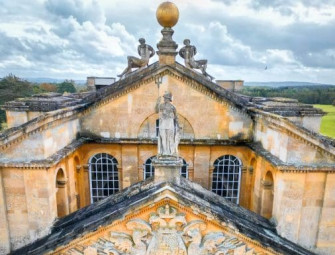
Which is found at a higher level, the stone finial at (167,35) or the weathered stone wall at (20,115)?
the stone finial at (167,35)

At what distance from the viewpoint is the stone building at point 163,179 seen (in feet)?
33.9

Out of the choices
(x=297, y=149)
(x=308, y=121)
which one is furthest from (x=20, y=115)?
(x=308, y=121)

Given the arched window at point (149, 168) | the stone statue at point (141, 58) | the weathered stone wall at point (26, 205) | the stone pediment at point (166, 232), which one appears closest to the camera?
the stone pediment at point (166, 232)

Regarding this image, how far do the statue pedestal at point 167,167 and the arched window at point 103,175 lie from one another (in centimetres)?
709

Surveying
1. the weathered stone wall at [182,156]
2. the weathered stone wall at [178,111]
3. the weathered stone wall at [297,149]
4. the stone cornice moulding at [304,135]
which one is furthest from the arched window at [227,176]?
the stone cornice moulding at [304,135]

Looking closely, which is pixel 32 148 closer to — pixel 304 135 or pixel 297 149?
pixel 297 149

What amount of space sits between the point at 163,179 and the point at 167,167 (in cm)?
57

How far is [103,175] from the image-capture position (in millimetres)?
17516

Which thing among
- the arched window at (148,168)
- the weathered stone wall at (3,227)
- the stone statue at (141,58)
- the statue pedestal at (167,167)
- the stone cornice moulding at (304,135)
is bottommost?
the weathered stone wall at (3,227)

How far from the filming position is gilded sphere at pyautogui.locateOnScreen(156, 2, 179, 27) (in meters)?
14.8

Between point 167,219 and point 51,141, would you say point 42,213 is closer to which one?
point 51,141

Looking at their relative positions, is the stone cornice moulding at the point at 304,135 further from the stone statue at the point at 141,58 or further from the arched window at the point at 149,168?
the stone statue at the point at 141,58

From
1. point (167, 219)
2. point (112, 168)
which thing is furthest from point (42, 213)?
point (167, 219)

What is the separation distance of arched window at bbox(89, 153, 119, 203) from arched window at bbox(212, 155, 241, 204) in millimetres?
6398
